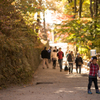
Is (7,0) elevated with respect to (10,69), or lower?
elevated

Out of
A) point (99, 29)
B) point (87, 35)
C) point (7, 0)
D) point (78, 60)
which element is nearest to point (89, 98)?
point (7, 0)

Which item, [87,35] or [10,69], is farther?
[87,35]

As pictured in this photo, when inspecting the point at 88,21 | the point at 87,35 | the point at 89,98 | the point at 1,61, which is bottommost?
the point at 89,98

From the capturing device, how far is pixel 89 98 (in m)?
7.60

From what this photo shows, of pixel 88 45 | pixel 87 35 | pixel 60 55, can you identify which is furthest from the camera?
pixel 88 45

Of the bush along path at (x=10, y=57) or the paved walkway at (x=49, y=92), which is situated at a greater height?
the bush along path at (x=10, y=57)

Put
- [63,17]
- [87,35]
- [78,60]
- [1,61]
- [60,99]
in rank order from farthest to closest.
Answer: [63,17]
[87,35]
[78,60]
[1,61]
[60,99]

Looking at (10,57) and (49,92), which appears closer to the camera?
(49,92)

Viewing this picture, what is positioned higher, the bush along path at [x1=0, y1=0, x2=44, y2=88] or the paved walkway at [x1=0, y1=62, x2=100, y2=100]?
the bush along path at [x1=0, y1=0, x2=44, y2=88]

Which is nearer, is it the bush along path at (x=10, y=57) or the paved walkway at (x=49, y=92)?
the paved walkway at (x=49, y=92)

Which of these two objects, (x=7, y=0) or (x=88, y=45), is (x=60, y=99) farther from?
(x=88, y=45)

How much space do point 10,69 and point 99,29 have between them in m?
12.3

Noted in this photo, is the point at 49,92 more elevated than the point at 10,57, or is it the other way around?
the point at 10,57

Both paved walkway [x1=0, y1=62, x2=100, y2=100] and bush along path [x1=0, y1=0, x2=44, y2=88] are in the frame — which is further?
bush along path [x1=0, y1=0, x2=44, y2=88]
